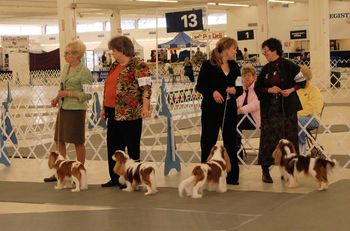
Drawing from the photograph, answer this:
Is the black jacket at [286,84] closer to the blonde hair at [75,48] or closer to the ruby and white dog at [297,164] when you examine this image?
the ruby and white dog at [297,164]

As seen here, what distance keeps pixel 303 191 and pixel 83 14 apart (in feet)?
80.7

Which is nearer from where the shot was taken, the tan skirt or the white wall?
the tan skirt

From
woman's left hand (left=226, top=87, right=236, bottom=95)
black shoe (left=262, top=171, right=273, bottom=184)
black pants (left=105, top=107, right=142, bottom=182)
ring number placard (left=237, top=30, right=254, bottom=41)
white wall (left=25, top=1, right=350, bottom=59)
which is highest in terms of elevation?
white wall (left=25, top=1, right=350, bottom=59)

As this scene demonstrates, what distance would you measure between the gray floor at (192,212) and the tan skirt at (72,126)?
54 cm

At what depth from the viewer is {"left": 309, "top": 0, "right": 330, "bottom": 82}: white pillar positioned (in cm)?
1634

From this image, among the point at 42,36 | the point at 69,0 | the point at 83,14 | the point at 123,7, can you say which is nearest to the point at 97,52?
the point at 83,14

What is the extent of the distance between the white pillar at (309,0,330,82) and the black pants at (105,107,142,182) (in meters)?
12.1

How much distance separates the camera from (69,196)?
15.6 ft

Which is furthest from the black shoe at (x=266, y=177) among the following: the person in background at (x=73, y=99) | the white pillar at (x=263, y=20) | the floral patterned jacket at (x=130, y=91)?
the white pillar at (x=263, y=20)

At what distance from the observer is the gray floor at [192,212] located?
3701 millimetres

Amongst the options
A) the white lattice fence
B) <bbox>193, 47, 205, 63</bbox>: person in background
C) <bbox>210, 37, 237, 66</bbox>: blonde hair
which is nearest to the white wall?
<bbox>193, 47, 205, 63</bbox>: person in background

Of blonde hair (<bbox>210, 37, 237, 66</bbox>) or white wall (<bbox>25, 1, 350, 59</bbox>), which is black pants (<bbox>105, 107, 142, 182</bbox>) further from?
white wall (<bbox>25, 1, 350, 59</bbox>)

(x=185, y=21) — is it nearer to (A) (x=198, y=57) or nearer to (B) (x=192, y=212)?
(B) (x=192, y=212)

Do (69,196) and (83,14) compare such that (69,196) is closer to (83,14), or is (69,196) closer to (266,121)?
(266,121)
